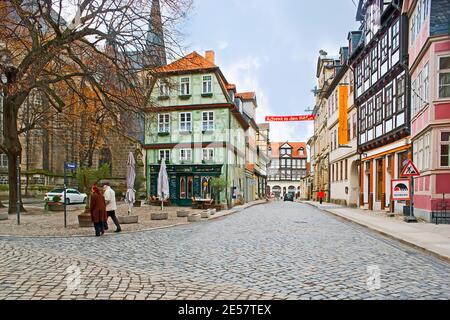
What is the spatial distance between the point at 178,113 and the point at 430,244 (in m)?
28.1

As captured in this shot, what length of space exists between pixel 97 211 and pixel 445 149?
13683 millimetres

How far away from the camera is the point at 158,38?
1645cm

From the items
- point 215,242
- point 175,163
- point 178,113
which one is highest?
point 178,113

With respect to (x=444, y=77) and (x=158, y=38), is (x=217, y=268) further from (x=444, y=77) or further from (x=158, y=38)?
(x=444, y=77)

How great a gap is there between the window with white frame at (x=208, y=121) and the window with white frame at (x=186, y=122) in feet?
4.21

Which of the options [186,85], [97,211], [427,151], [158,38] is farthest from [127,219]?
[186,85]

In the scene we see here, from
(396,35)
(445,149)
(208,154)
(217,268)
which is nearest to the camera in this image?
(217,268)

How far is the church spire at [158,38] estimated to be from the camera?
16.1m

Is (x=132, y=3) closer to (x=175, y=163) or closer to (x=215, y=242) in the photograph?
(x=215, y=242)

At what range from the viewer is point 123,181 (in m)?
51.3

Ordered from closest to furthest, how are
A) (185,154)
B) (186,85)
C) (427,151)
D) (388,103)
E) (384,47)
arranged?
(427,151), (388,103), (384,47), (185,154), (186,85)

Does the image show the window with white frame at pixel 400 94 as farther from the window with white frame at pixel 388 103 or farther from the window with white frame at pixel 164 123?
the window with white frame at pixel 164 123

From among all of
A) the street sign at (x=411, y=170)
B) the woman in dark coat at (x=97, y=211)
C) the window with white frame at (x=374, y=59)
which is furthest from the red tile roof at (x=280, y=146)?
the woman in dark coat at (x=97, y=211)
